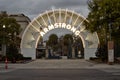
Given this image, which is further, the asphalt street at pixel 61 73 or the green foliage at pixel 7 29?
the green foliage at pixel 7 29

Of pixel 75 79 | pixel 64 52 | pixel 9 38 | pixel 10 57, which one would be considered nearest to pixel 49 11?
pixel 9 38

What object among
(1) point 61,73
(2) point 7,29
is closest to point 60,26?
(2) point 7,29

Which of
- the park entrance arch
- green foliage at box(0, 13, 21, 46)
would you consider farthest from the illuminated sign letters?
green foliage at box(0, 13, 21, 46)

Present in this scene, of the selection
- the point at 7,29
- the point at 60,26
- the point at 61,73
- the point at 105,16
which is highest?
the point at 60,26

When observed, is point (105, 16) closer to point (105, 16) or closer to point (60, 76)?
point (105, 16)

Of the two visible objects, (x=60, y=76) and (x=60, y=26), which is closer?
(x=60, y=76)

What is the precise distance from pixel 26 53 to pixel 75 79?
55746 mm

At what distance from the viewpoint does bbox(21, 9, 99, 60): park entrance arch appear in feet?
252

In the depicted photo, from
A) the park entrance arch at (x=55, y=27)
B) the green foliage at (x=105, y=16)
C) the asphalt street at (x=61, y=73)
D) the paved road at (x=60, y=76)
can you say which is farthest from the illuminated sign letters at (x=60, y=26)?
the paved road at (x=60, y=76)

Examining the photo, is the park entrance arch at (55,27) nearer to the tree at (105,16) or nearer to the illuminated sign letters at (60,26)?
the illuminated sign letters at (60,26)

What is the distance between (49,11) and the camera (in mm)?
75500

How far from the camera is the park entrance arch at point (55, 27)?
76.8 m

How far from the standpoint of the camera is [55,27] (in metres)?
78.5

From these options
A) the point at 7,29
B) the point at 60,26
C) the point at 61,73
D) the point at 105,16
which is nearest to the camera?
the point at 61,73
